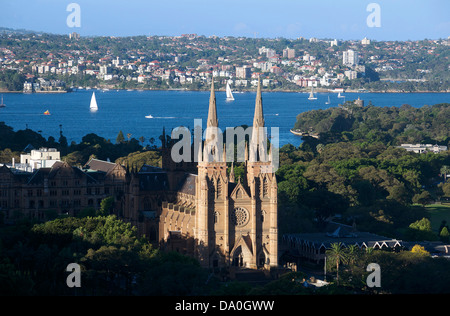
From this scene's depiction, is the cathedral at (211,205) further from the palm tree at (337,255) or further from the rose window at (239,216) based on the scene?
the palm tree at (337,255)

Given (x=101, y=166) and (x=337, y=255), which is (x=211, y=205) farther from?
(x=101, y=166)

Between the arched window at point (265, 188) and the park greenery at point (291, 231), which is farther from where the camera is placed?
the arched window at point (265, 188)

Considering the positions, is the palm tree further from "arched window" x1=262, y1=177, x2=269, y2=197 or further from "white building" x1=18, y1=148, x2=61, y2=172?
"white building" x1=18, y1=148, x2=61, y2=172

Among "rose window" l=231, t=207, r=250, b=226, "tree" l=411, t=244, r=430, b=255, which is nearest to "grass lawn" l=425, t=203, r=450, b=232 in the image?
"tree" l=411, t=244, r=430, b=255

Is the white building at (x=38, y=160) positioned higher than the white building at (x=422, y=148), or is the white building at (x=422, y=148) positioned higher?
the white building at (x=38, y=160)

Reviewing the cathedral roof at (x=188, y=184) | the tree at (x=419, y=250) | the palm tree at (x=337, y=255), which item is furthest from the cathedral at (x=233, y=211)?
the tree at (x=419, y=250)
